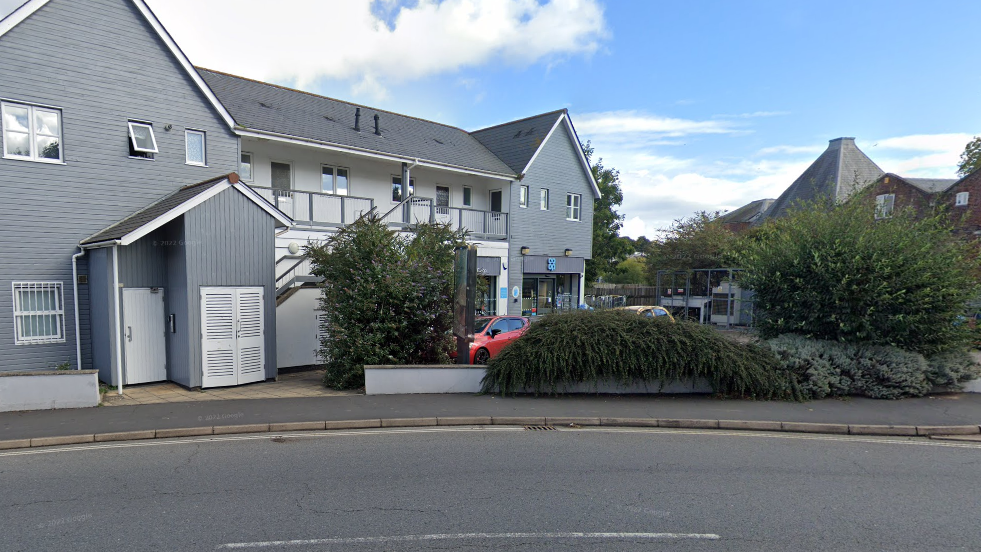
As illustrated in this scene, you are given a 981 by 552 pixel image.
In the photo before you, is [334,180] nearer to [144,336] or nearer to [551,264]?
[144,336]

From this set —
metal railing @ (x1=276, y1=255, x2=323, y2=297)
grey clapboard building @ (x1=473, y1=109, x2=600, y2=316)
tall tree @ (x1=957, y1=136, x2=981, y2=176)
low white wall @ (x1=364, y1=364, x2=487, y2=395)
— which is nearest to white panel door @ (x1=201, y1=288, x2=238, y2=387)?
metal railing @ (x1=276, y1=255, x2=323, y2=297)

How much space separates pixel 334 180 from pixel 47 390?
10752 millimetres

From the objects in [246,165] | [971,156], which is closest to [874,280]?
[246,165]

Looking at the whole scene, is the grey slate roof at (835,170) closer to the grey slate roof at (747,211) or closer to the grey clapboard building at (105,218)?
the grey slate roof at (747,211)

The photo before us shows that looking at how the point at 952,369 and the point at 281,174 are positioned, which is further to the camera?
the point at 281,174

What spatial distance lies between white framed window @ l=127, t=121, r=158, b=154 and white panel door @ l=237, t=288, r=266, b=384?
4.01 metres

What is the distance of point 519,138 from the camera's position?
2408 centimetres

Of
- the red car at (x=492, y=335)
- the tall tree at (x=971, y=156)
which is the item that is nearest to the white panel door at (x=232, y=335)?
the red car at (x=492, y=335)

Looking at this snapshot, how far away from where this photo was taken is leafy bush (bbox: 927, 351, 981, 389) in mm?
10133

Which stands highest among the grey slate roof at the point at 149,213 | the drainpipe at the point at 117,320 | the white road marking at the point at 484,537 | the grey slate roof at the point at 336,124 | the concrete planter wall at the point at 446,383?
the grey slate roof at the point at 336,124

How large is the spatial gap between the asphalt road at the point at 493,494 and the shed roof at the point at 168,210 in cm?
445

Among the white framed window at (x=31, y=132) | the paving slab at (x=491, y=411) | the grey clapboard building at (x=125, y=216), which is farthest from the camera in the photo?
the grey clapboard building at (x=125, y=216)

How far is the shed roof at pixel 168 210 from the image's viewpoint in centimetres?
998

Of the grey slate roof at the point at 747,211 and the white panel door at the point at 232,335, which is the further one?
the grey slate roof at the point at 747,211
